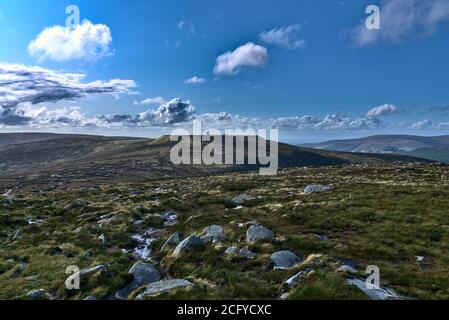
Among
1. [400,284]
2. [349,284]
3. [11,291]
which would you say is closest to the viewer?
[349,284]

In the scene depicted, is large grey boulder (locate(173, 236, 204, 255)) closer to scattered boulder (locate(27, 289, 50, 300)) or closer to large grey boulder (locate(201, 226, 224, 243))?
large grey boulder (locate(201, 226, 224, 243))

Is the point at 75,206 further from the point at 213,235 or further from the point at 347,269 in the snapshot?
the point at 347,269

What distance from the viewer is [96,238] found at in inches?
1102

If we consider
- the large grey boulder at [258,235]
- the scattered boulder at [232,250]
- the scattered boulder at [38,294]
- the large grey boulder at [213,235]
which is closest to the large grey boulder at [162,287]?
the scattered boulder at [38,294]

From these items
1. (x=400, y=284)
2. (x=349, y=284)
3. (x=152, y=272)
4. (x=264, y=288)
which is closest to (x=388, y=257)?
(x=400, y=284)

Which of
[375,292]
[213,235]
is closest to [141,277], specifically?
[213,235]

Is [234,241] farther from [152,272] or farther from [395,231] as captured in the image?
[395,231]

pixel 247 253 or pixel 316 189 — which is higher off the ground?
pixel 316 189

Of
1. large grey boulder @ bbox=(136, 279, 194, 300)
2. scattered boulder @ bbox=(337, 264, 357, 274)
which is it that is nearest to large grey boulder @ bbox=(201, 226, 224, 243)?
large grey boulder @ bbox=(136, 279, 194, 300)

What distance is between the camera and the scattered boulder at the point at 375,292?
13.4m

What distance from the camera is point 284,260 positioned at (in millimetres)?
18094

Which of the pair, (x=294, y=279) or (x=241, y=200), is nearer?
(x=294, y=279)

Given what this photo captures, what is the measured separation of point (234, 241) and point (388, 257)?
8.94 m

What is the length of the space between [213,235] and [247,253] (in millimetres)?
4249
